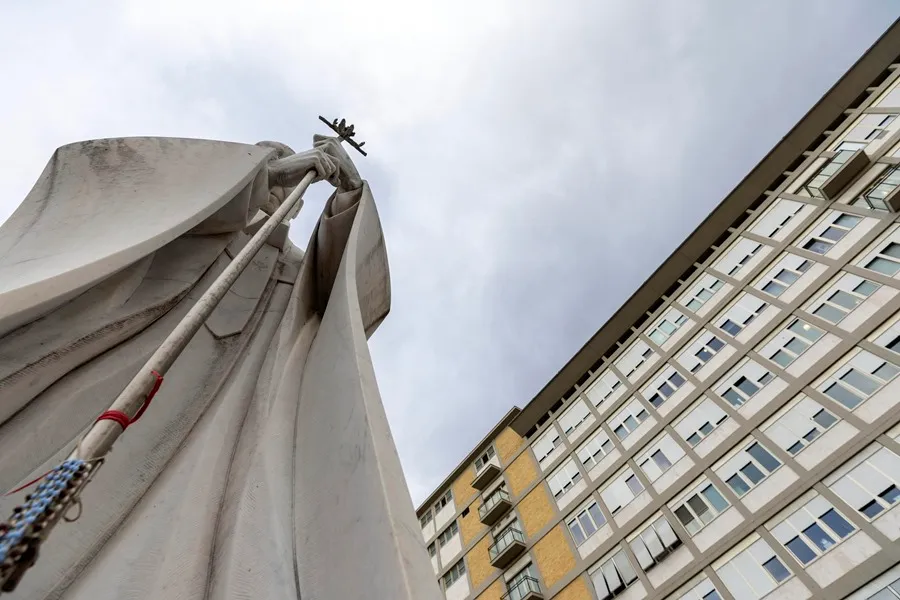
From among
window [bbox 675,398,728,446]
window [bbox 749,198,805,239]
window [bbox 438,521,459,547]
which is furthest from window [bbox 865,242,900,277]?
window [bbox 438,521,459,547]

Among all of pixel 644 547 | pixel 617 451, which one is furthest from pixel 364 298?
pixel 617 451

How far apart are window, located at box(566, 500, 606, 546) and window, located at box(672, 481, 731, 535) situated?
99.0 inches

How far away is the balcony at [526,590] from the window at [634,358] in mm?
7115

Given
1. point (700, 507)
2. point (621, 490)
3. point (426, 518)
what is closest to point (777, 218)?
point (700, 507)

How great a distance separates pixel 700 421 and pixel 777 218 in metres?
7.02

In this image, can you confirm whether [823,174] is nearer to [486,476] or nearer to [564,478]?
[564,478]

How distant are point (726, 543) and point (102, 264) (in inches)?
520

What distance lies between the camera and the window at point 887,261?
12195 mm

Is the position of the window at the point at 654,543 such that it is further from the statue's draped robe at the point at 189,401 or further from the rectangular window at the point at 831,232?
the statue's draped robe at the point at 189,401

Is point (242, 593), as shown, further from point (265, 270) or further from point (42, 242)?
point (265, 270)

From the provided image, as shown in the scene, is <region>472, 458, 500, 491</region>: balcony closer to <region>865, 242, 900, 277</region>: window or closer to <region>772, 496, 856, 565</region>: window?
<region>772, 496, 856, 565</region>: window

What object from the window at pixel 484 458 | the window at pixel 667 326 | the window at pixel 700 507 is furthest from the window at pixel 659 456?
the window at pixel 484 458

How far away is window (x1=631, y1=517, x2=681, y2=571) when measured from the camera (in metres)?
12.7

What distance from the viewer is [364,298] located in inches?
159
